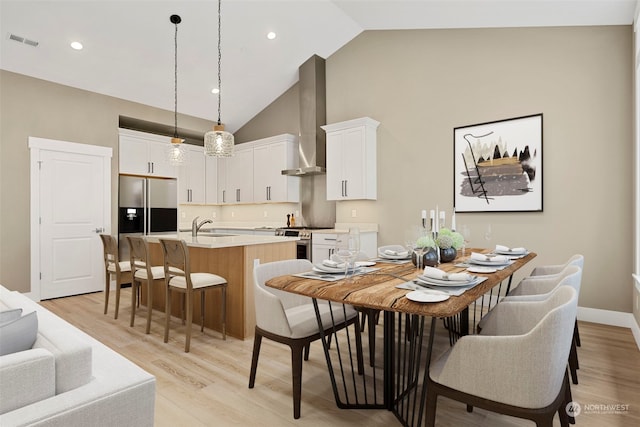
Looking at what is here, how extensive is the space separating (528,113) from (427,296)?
10.8 feet

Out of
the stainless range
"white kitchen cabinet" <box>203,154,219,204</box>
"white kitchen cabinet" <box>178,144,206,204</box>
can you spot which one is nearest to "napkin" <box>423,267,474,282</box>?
the stainless range

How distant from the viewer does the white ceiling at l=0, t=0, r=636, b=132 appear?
12.1 feet

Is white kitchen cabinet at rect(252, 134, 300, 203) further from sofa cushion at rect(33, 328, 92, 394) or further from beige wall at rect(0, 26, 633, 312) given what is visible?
sofa cushion at rect(33, 328, 92, 394)

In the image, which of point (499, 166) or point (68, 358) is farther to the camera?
point (499, 166)

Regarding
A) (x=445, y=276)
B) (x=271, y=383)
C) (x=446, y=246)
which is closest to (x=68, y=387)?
(x=271, y=383)

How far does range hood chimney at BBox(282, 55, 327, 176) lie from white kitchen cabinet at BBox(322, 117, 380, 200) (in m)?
0.28

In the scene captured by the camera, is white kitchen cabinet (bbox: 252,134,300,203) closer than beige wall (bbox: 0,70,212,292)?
No

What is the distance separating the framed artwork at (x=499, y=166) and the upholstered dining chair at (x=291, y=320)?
101 inches

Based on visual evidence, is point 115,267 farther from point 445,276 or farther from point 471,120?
point 471,120

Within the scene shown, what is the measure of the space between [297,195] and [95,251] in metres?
3.14

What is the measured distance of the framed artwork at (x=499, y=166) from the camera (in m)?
3.78

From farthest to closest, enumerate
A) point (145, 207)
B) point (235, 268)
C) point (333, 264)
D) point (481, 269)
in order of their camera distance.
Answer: point (145, 207), point (235, 268), point (481, 269), point (333, 264)

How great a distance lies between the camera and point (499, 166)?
3.98m

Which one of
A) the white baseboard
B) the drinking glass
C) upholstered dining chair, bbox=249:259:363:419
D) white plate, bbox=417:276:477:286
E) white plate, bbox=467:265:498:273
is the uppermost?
the drinking glass
